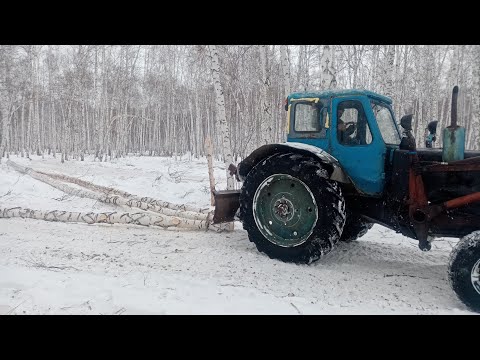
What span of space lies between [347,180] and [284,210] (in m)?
0.89

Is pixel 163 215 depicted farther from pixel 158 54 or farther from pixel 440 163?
pixel 158 54

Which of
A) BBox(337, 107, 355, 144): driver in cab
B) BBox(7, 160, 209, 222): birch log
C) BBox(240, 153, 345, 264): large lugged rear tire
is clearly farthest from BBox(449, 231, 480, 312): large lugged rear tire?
BBox(7, 160, 209, 222): birch log

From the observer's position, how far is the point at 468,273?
321 centimetres

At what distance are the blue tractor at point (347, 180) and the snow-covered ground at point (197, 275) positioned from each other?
1.61 feet

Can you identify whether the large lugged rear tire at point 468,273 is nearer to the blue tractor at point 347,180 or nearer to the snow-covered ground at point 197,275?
the snow-covered ground at point 197,275

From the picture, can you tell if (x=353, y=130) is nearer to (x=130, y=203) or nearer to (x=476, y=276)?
(x=476, y=276)

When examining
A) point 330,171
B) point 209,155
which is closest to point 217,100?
point 209,155

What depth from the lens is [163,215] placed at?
6.66 meters

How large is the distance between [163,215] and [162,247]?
5.21 feet

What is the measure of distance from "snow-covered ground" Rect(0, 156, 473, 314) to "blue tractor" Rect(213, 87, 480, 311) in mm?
492

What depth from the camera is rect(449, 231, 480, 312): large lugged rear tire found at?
320cm

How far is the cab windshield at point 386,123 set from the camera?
4590 millimetres

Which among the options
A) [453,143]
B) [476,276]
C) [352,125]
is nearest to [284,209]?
[352,125]

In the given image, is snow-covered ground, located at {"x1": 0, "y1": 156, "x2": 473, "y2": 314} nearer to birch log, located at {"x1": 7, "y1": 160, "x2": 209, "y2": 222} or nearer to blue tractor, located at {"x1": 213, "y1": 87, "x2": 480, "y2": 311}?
birch log, located at {"x1": 7, "y1": 160, "x2": 209, "y2": 222}
